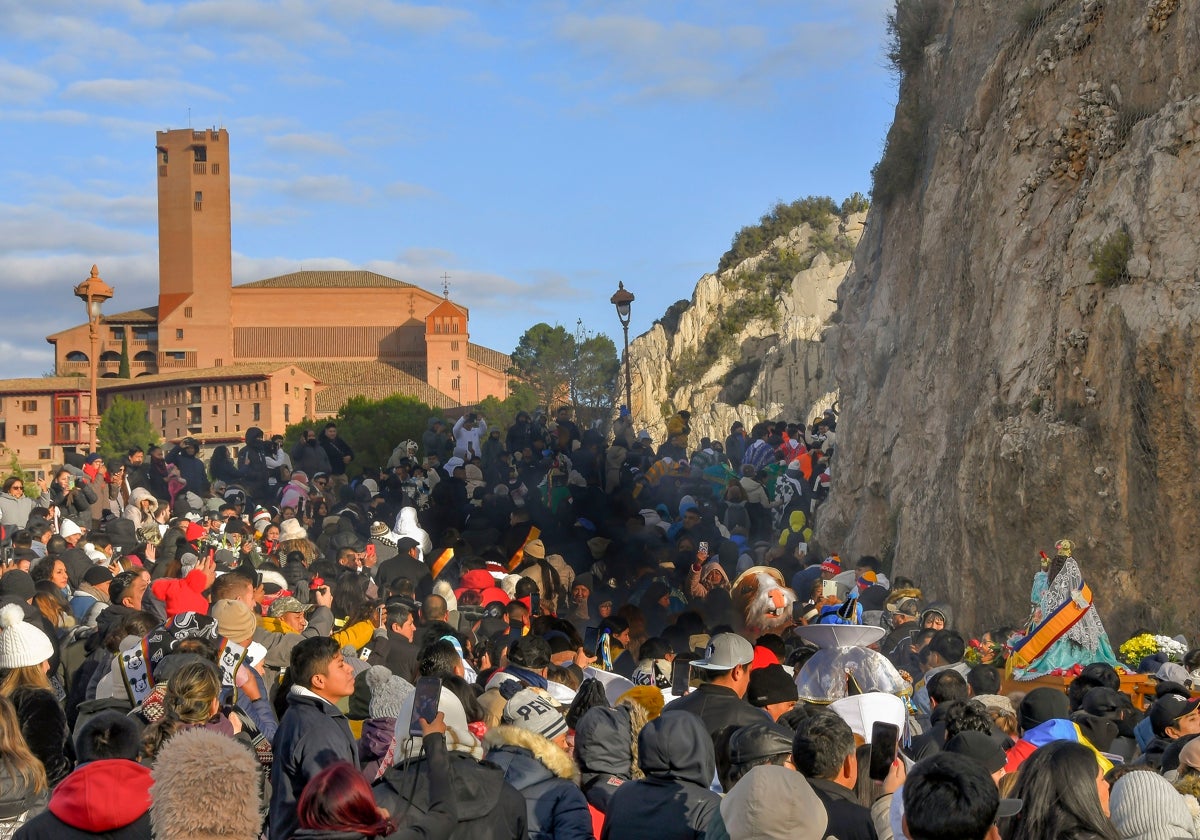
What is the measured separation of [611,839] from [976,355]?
11920 mm

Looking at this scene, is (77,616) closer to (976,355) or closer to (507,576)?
(507,576)

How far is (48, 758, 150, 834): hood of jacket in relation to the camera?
475 centimetres

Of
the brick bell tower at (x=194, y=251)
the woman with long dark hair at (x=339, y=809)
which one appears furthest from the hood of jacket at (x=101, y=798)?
the brick bell tower at (x=194, y=251)

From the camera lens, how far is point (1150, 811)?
501 cm

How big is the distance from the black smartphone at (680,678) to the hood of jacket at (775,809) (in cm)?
367

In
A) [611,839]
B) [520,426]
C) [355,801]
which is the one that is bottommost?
[611,839]

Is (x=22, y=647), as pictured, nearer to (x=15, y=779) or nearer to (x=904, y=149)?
(x=15, y=779)

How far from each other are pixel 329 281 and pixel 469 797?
116m

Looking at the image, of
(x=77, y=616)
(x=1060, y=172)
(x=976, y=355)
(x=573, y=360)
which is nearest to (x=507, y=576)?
(x=77, y=616)

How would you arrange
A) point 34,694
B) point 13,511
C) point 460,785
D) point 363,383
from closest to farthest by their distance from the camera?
point 460,785
point 34,694
point 13,511
point 363,383

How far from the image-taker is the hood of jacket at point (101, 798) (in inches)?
187

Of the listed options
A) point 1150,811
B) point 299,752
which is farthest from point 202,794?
point 1150,811

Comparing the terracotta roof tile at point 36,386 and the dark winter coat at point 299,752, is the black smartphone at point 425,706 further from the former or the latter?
the terracotta roof tile at point 36,386

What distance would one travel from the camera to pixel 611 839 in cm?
543
